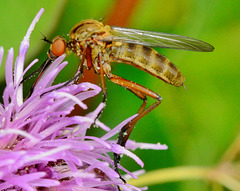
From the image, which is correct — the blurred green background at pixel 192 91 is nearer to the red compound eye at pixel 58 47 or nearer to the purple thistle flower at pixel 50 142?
the red compound eye at pixel 58 47

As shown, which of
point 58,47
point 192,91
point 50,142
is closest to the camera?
point 50,142

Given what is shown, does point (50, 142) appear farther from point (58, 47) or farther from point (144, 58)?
point (144, 58)

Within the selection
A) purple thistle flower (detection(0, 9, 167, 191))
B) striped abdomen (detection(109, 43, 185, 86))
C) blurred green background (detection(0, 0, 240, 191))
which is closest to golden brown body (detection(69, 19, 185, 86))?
striped abdomen (detection(109, 43, 185, 86))

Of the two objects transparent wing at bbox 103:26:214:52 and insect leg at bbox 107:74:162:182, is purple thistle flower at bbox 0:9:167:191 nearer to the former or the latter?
insect leg at bbox 107:74:162:182

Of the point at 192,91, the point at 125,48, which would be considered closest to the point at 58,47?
the point at 125,48

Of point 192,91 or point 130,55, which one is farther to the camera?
point 192,91

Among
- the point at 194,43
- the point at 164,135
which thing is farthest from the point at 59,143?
the point at 164,135

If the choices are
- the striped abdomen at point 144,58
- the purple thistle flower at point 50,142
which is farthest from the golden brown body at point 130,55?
the purple thistle flower at point 50,142
